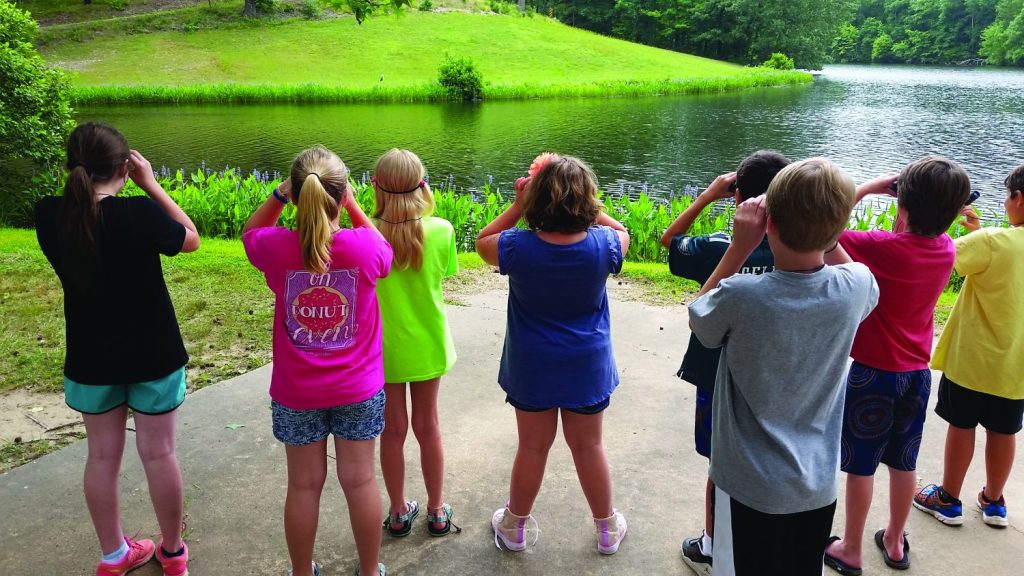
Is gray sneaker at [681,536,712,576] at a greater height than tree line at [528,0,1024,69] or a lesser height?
lesser

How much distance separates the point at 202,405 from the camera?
4434 millimetres

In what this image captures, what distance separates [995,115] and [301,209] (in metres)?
34.9

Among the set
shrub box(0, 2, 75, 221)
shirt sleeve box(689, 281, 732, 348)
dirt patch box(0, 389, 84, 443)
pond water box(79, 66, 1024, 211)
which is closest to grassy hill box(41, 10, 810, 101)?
pond water box(79, 66, 1024, 211)

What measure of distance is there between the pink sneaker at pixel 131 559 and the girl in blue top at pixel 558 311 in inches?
62.9

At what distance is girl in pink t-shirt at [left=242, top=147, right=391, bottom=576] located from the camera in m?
2.50

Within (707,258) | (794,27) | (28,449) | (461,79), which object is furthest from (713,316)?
(794,27)

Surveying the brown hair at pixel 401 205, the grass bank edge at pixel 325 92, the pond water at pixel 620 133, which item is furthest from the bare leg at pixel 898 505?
the grass bank edge at pixel 325 92

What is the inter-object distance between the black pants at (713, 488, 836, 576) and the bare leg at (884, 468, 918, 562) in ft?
2.83

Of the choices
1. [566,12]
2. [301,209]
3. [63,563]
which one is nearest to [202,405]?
[63,563]

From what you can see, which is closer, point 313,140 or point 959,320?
point 959,320

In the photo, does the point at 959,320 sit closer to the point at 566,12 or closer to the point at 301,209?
the point at 301,209

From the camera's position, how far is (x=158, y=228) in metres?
2.57

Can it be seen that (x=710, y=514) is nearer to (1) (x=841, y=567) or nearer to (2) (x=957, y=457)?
(1) (x=841, y=567)

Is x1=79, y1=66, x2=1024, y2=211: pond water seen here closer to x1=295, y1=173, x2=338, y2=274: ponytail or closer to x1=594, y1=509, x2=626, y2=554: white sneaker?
x1=594, y1=509, x2=626, y2=554: white sneaker
